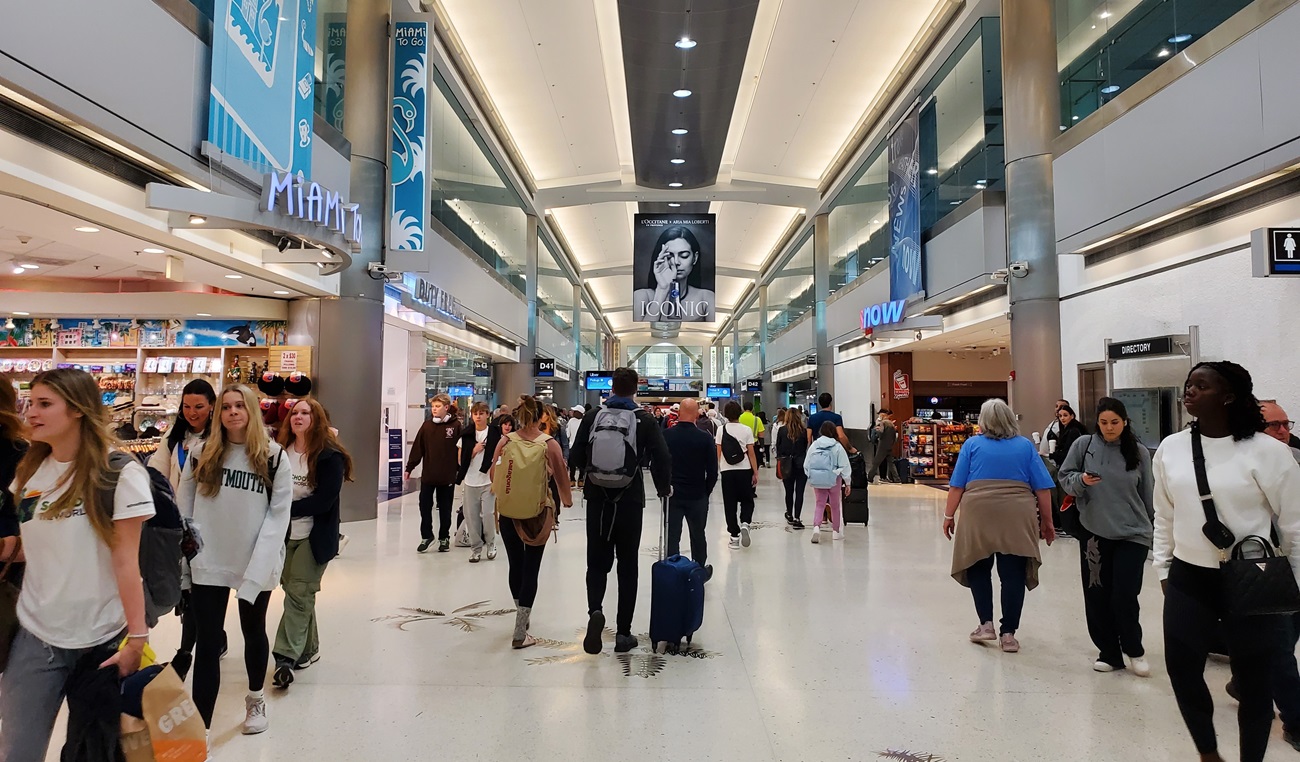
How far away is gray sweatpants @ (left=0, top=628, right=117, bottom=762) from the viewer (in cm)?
201

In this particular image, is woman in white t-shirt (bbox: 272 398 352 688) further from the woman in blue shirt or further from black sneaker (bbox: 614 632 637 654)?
the woman in blue shirt

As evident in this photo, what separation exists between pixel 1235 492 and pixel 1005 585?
2.21 m

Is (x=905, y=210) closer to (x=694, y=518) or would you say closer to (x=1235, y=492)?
(x=694, y=518)

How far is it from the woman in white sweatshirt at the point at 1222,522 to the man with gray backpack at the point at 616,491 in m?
2.58

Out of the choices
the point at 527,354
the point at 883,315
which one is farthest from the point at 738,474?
the point at 527,354

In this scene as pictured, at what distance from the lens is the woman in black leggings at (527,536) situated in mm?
4441

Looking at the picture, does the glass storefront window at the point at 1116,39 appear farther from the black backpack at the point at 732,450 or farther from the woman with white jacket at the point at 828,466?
the black backpack at the point at 732,450

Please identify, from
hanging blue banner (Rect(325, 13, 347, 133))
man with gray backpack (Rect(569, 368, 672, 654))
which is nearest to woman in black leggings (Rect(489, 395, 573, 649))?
man with gray backpack (Rect(569, 368, 672, 654))

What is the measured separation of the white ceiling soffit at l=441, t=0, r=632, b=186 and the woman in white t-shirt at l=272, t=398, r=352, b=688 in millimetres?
11033

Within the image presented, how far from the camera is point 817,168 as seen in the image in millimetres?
21047

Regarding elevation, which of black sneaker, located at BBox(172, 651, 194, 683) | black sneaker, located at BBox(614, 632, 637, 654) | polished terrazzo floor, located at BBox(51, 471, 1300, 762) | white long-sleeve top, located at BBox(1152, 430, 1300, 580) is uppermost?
white long-sleeve top, located at BBox(1152, 430, 1300, 580)

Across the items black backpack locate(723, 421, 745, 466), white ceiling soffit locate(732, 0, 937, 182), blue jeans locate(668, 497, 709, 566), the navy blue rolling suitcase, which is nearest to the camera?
the navy blue rolling suitcase

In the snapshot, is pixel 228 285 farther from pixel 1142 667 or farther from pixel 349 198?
pixel 1142 667

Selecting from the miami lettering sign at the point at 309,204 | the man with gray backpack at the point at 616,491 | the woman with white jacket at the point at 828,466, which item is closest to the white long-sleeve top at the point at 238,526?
the man with gray backpack at the point at 616,491
